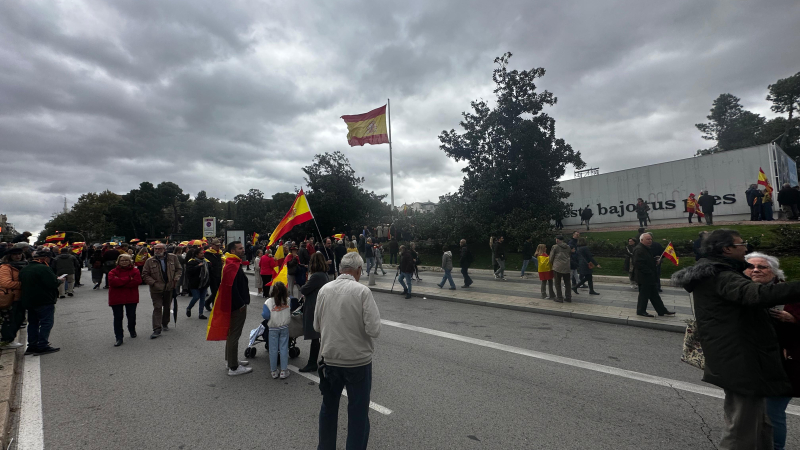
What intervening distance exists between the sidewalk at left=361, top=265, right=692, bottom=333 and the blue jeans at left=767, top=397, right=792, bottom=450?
505 centimetres

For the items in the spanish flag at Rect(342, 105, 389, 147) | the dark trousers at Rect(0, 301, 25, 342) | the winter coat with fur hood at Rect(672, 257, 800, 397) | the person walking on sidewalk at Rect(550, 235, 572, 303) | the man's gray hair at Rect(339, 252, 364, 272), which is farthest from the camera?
the spanish flag at Rect(342, 105, 389, 147)

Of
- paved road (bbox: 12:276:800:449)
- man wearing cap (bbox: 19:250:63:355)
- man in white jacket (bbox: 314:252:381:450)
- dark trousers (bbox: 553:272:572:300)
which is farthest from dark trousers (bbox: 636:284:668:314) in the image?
man wearing cap (bbox: 19:250:63:355)

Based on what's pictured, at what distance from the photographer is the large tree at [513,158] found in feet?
70.0

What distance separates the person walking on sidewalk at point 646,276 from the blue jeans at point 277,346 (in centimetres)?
740

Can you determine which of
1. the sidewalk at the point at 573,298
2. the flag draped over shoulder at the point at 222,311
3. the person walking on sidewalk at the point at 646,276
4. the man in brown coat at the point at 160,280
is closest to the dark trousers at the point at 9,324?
the man in brown coat at the point at 160,280

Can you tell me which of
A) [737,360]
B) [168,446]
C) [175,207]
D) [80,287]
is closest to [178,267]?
[168,446]

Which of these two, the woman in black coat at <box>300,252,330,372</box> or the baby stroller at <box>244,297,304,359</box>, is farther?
the baby stroller at <box>244,297,304,359</box>

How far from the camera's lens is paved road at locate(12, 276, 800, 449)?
349 centimetres

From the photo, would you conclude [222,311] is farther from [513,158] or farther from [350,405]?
[513,158]

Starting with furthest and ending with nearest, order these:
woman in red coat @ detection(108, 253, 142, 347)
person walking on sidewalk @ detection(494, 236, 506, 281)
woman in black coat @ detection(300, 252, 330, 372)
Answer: person walking on sidewalk @ detection(494, 236, 506, 281)
woman in red coat @ detection(108, 253, 142, 347)
woman in black coat @ detection(300, 252, 330, 372)

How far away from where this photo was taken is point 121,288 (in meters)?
7.07

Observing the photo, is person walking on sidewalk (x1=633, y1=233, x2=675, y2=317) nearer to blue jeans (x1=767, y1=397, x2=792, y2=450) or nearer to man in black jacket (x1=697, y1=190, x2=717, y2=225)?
blue jeans (x1=767, y1=397, x2=792, y2=450)

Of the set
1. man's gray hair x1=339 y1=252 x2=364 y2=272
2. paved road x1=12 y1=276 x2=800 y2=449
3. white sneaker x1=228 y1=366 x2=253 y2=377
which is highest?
man's gray hair x1=339 y1=252 x2=364 y2=272

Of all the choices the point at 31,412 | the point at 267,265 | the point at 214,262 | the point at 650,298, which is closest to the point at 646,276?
the point at 650,298
